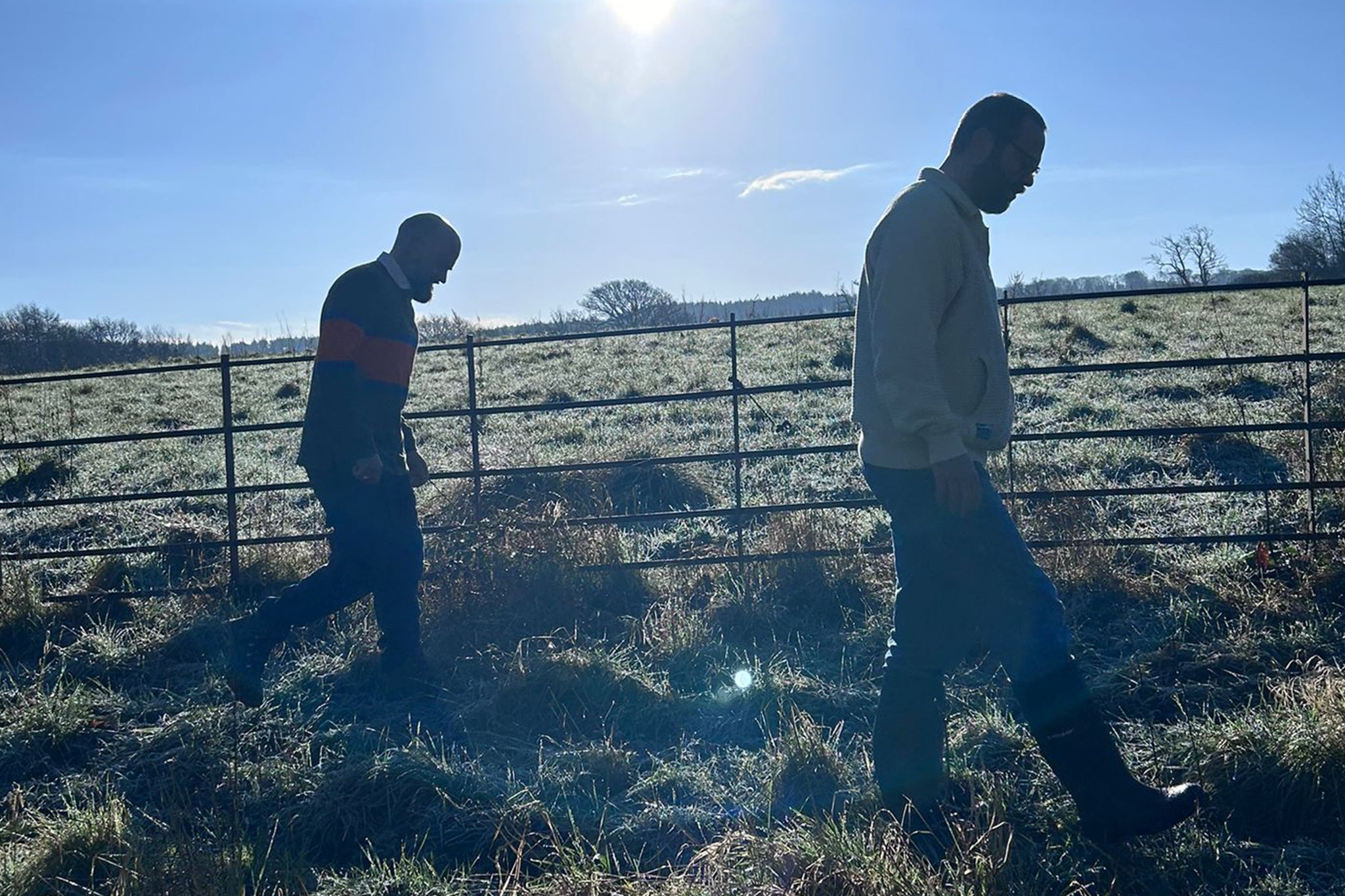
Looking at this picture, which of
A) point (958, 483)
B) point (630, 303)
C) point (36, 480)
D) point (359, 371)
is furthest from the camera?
point (630, 303)

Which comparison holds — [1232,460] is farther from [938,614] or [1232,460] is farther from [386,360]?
[386,360]

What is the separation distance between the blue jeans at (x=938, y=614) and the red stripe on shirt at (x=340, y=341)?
2.39m

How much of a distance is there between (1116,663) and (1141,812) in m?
1.87

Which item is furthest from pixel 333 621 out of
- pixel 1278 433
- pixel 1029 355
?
pixel 1029 355

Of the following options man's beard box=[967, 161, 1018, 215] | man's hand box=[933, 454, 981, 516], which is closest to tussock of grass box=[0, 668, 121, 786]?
man's hand box=[933, 454, 981, 516]

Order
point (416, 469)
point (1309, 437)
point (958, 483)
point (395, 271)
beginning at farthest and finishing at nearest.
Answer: point (1309, 437) < point (416, 469) < point (395, 271) < point (958, 483)

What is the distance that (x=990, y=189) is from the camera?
3.23m

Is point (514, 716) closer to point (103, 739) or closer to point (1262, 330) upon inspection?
point (103, 739)

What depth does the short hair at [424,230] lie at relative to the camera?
15.8 feet

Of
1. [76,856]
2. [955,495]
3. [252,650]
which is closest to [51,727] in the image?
[252,650]

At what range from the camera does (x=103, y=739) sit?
4.73 metres

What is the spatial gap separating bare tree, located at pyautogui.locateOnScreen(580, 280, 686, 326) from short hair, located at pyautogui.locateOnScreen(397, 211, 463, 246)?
84.6 feet

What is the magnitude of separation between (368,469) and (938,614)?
246 centimetres

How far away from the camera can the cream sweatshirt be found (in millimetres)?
3004
